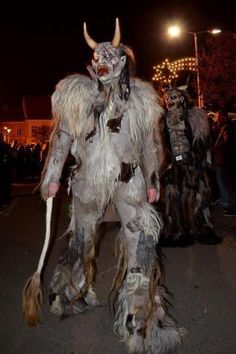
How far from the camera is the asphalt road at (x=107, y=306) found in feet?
12.3

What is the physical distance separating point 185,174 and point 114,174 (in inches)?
125

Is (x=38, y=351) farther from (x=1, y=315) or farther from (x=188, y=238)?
(x=188, y=238)

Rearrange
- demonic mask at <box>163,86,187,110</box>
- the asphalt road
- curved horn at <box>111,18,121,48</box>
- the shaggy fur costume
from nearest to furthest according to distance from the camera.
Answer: the asphalt road → the shaggy fur costume → curved horn at <box>111,18,121,48</box> → demonic mask at <box>163,86,187,110</box>

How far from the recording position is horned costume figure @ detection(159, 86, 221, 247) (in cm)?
689

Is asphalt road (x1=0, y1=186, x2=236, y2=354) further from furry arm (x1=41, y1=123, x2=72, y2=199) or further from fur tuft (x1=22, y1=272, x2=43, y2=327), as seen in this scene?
furry arm (x1=41, y1=123, x2=72, y2=199)

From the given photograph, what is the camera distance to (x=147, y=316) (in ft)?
12.2

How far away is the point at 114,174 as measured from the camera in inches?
157

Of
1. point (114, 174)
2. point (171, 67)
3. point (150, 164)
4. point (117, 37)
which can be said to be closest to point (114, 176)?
point (114, 174)

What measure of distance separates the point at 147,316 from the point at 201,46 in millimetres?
27760

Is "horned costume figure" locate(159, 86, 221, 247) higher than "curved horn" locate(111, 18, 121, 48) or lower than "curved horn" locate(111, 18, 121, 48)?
lower

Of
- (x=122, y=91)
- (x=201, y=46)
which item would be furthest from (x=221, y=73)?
(x=122, y=91)

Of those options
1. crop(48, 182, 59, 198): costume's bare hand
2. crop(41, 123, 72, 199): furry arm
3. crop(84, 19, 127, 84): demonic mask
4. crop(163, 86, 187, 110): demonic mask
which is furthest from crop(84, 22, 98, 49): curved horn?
crop(163, 86, 187, 110): demonic mask

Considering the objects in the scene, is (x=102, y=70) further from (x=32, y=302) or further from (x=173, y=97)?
(x=173, y=97)

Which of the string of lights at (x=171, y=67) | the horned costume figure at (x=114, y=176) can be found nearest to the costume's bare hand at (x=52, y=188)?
the horned costume figure at (x=114, y=176)
